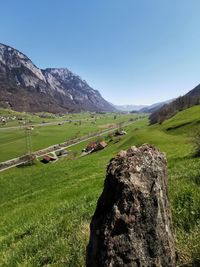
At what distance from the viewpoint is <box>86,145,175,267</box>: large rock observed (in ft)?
18.1

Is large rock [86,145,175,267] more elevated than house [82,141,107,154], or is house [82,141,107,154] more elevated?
large rock [86,145,175,267]

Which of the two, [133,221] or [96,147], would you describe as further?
[96,147]

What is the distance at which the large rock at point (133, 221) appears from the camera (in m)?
5.51

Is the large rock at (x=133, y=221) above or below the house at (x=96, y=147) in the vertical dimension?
above

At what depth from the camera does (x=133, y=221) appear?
5680 millimetres

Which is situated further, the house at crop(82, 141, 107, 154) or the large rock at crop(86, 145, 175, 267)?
the house at crop(82, 141, 107, 154)

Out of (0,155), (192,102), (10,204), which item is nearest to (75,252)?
(10,204)

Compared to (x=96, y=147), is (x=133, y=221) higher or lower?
higher

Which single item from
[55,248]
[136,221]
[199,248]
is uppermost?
[136,221]

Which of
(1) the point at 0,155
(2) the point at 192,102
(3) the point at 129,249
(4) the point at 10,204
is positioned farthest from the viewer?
(2) the point at 192,102

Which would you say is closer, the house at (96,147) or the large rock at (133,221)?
the large rock at (133,221)

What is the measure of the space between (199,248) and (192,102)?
149758 mm

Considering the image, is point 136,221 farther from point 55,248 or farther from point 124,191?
point 55,248

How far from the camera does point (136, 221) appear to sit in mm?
5695
